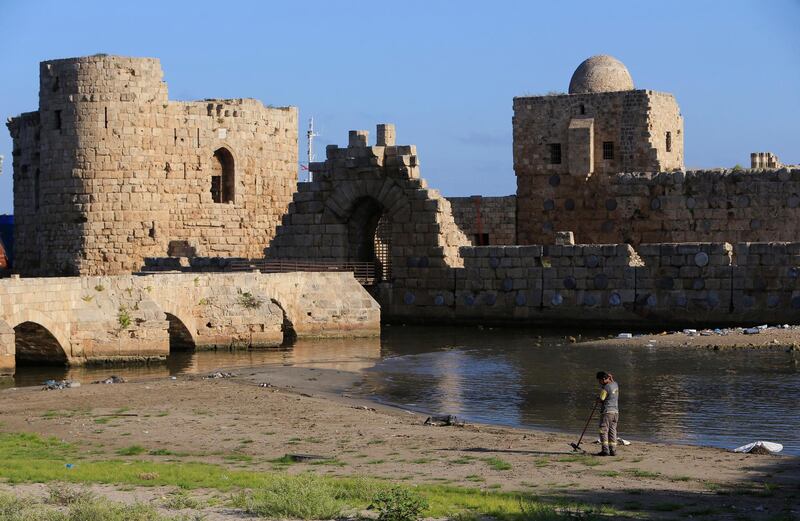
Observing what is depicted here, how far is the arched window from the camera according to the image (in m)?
36.8

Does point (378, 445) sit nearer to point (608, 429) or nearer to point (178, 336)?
point (608, 429)

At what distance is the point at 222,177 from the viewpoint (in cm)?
3716

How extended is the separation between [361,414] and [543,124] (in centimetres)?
2054

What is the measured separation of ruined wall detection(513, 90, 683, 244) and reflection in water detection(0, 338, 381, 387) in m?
10.5

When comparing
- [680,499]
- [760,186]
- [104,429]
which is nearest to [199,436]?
[104,429]

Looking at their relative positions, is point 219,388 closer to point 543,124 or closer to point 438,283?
point 438,283

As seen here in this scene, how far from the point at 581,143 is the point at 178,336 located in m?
14.3

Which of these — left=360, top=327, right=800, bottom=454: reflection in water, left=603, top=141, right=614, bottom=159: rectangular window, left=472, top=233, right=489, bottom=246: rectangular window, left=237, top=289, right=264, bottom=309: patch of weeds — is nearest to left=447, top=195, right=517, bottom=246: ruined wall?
left=472, top=233, right=489, bottom=246: rectangular window

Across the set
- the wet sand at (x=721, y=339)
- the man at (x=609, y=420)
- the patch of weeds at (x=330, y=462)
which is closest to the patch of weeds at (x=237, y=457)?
the patch of weeds at (x=330, y=462)

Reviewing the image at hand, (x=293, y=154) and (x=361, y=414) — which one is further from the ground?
(x=293, y=154)

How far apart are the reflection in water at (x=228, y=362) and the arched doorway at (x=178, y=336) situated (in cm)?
20

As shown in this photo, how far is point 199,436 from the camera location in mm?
13758

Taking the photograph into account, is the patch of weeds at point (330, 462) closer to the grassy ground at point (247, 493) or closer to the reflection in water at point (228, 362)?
the grassy ground at point (247, 493)

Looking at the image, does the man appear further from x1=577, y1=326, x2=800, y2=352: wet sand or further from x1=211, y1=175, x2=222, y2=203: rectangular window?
A: x1=211, y1=175, x2=222, y2=203: rectangular window
